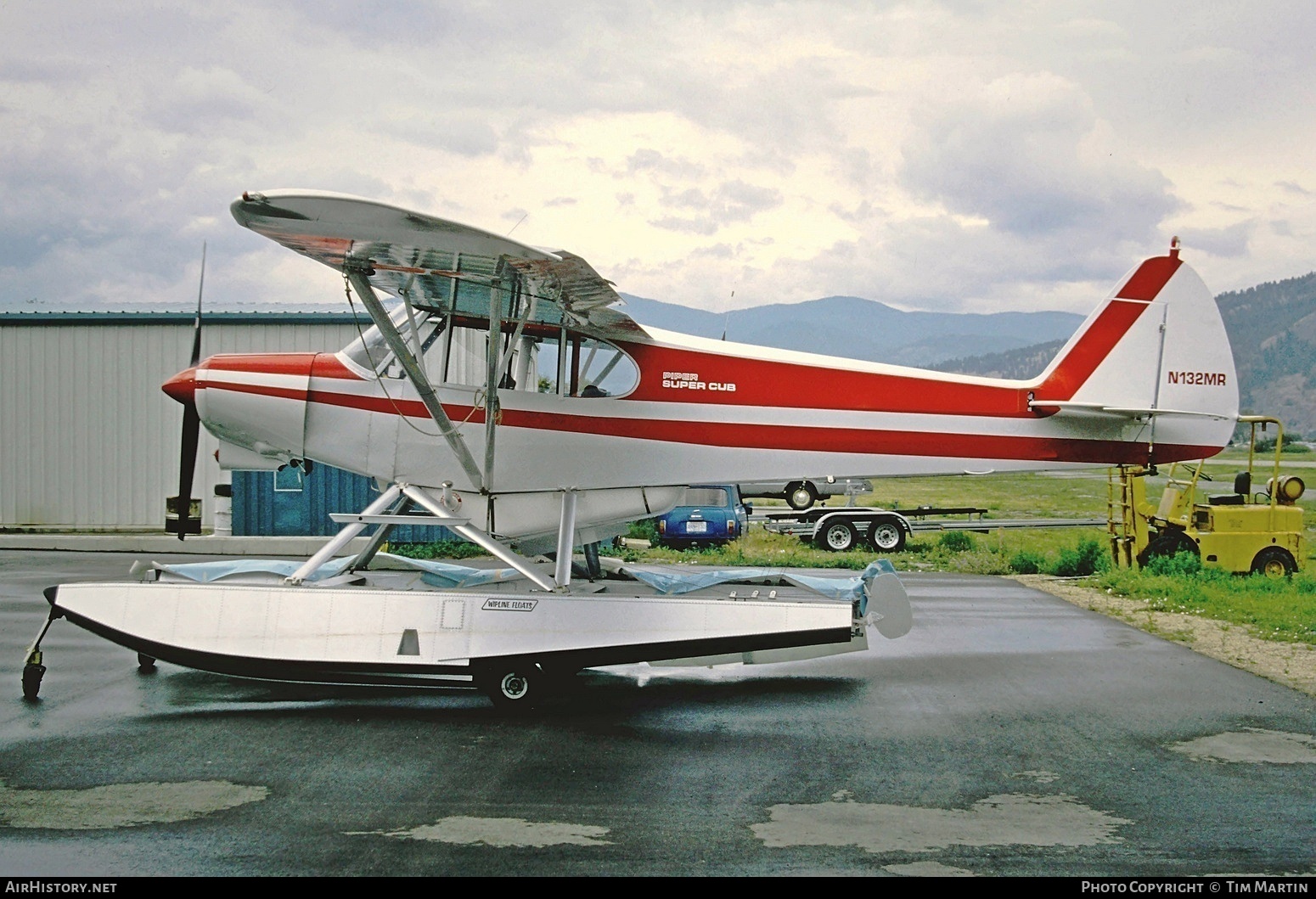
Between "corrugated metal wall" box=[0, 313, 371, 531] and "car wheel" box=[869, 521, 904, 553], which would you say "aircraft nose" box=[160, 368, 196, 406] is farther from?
"car wheel" box=[869, 521, 904, 553]

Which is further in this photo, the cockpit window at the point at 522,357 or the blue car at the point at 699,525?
the blue car at the point at 699,525

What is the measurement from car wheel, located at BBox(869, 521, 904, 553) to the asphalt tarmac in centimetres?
1031

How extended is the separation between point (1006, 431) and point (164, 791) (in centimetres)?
680

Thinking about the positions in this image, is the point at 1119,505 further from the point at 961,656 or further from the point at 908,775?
the point at 908,775

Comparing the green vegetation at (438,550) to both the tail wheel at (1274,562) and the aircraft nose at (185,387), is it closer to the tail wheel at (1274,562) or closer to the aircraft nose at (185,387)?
the aircraft nose at (185,387)

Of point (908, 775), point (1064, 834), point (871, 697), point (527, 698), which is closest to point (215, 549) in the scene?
point (527, 698)

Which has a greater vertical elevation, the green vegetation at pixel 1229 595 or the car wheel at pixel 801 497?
the car wheel at pixel 801 497

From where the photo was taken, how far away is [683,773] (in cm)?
625

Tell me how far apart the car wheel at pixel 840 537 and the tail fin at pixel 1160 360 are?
1130cm

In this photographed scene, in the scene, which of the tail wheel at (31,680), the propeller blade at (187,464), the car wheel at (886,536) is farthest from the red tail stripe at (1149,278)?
the car wheel at (886,536)

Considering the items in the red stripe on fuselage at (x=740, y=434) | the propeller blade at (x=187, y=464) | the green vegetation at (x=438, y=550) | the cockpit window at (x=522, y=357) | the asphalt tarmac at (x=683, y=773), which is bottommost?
the green vegetation at (x=438, y=550)

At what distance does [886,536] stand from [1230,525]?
254 inches

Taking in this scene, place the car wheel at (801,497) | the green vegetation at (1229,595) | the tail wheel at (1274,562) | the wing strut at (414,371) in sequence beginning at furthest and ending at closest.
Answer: the car wheel at (801,497), the tail wheel at (1274,562), the green vegetation at (1229,595), the wing strut at (414,371)

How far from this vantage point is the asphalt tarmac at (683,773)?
16.0 feet
